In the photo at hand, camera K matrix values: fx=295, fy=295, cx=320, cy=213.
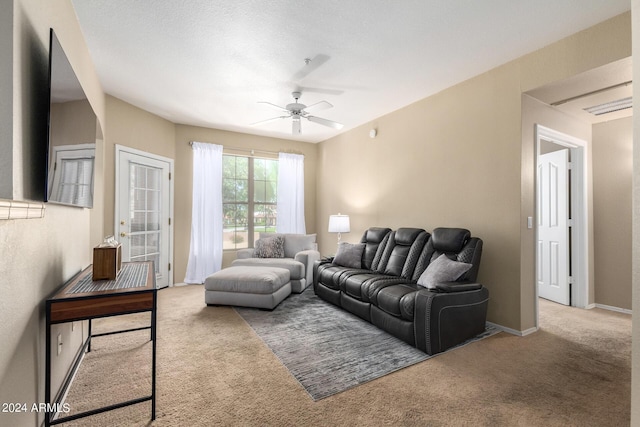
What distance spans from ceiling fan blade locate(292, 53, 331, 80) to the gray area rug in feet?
8.97

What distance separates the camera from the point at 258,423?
1689 mm

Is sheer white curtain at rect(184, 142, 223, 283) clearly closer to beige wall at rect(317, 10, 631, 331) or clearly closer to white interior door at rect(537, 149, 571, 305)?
beige wall at rect(317, 10, 631, 331)

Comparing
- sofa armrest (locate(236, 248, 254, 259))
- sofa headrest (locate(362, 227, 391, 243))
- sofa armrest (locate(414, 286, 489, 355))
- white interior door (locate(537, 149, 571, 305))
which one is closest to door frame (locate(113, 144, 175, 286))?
sofa armrest (locate(236, 248, 254, 259))

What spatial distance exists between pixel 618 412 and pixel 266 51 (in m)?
3.74

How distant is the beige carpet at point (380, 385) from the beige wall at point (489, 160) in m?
0.65

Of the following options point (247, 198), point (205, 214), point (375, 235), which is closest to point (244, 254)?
point (205, 214)

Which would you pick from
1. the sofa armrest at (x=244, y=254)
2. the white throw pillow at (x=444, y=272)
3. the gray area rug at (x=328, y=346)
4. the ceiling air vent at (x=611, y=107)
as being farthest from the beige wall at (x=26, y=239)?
the ceiling air vent at (x=611, y=107)

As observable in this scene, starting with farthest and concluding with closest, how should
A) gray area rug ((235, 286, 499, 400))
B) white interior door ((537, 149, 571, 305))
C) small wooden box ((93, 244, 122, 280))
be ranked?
white interior door ((537, 149, 571, 305)) < gray area rug ((235, 286, 499, 400)) < small wooden box ((93, 244, 122, 280))

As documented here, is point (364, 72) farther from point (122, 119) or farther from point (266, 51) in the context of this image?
point (122, 119)

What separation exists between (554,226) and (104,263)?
5168 millimetres

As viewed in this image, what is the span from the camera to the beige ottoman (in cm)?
358

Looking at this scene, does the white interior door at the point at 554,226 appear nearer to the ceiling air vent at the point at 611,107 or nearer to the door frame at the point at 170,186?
the ceiling air vent at the point at 611,107

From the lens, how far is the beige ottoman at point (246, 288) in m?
3.58

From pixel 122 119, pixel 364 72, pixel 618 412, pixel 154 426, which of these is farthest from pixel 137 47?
pixel 618 412
